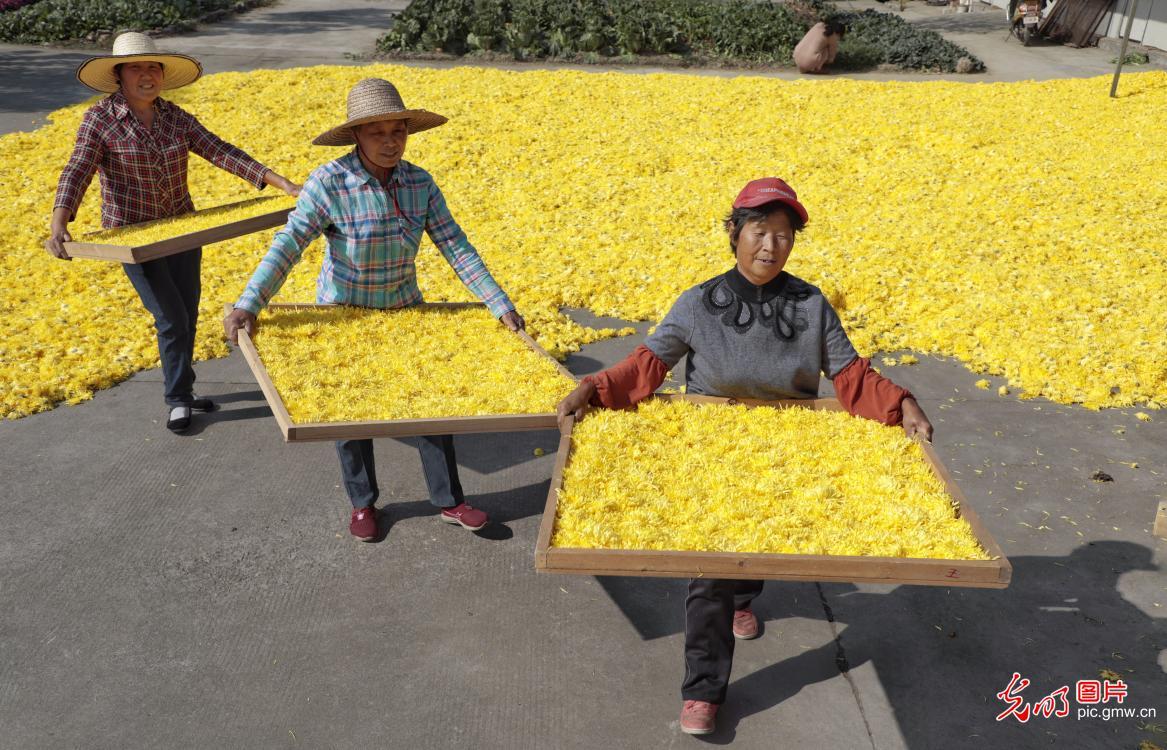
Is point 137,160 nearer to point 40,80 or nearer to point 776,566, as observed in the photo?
point 776,566

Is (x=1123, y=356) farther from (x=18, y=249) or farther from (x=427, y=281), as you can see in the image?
(x=18, y=249)

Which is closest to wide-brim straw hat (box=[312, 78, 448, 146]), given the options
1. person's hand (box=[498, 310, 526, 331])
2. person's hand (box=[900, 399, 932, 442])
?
person's hand (box=[498, 310, 526, 331])

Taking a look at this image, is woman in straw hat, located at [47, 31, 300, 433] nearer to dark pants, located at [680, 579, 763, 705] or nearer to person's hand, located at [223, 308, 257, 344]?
person's hand, located at [223, 308, 257, 344]

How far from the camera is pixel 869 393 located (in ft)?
12.6

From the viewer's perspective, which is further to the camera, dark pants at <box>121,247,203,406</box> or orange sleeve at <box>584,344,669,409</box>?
dark pants at <box>121,247,203,406</box>

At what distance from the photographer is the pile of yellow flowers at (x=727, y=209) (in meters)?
7.34

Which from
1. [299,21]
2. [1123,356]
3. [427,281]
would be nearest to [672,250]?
[427,281]

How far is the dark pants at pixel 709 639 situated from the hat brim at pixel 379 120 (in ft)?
8.53

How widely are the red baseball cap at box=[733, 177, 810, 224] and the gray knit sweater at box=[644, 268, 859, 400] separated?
0.33m

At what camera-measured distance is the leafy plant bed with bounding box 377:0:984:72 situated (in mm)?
18516

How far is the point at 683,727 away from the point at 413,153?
31.7ft

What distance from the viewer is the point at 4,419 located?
20.4ft

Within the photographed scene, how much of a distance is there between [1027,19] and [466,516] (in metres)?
20.2

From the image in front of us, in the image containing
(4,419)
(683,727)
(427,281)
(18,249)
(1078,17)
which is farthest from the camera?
(1078,17)
